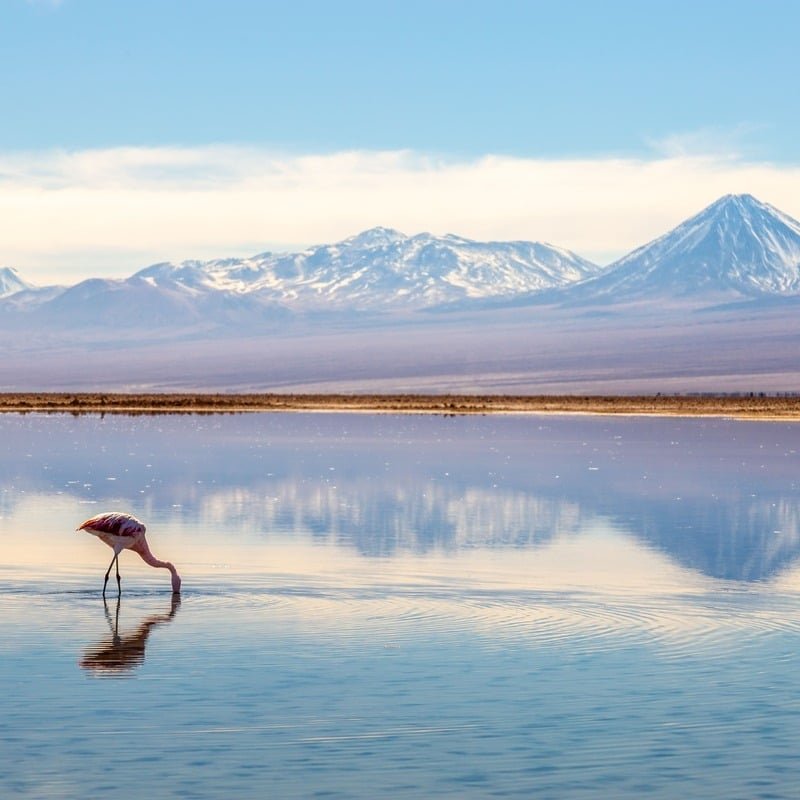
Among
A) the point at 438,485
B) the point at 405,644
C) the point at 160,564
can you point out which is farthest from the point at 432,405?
the point at 405,644

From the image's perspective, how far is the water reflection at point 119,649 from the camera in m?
14.3

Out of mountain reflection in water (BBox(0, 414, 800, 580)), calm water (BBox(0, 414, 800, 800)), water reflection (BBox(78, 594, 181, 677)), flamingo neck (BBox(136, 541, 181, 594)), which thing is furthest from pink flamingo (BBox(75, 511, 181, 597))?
mountain reflection in water (BBox(0, 414, 800, 580))

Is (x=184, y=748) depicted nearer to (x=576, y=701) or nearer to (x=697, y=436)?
(x=576, y=701)

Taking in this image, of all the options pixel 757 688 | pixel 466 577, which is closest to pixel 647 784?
pixel 757 688

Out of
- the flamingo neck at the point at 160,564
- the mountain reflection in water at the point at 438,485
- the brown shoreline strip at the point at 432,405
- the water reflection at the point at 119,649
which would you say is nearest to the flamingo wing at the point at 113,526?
the flamingo neck at the point at 160,564

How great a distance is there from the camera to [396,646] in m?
15.4

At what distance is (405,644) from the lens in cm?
1552

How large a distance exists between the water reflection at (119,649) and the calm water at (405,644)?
1.8 inches

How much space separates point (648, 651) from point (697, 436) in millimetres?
46482

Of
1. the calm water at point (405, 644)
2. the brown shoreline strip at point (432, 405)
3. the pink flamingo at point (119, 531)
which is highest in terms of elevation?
the brown shoreline strip at point (432, 405)

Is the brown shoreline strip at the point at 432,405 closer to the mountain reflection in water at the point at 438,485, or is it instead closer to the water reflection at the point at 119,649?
the mountain reflection in water at the point at 438,485

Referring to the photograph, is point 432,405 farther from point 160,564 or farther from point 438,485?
point 160,564

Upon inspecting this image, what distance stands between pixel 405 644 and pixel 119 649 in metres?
2.68

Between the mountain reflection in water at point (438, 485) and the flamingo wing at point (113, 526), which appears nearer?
the flamingo wing at point (113, 526)
